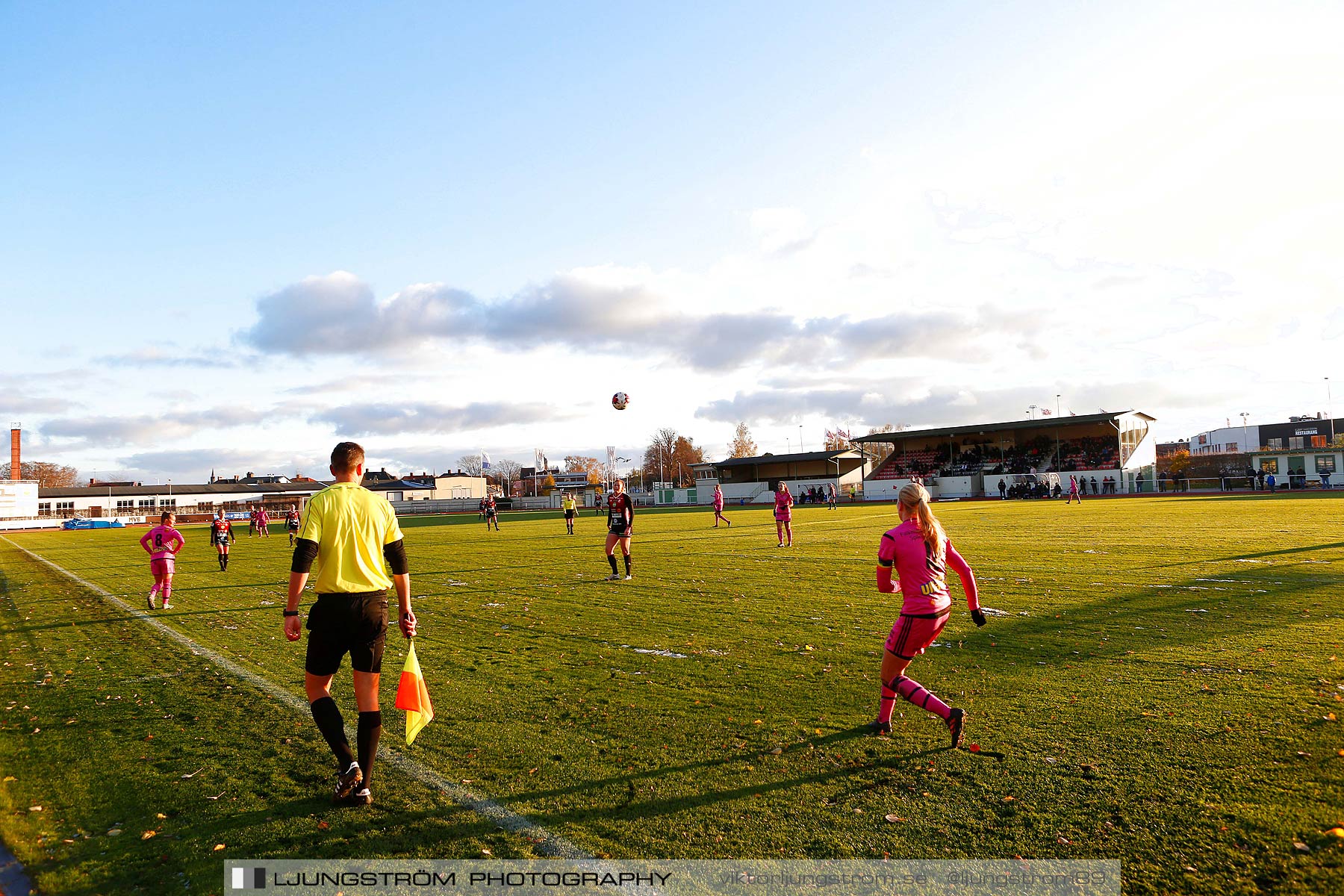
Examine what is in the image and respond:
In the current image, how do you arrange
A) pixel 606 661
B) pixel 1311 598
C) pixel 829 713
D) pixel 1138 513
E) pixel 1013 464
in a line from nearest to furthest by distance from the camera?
pixel 829 713 < pixel 606 661 < pixel 1311 598 < pixel 1138 513 < pixel 1013 464

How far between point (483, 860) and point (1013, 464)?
2583 inches

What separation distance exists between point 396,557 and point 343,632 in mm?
529

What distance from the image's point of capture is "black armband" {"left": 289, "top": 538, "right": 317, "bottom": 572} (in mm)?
4363

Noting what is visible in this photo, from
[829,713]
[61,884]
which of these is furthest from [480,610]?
[61,884]

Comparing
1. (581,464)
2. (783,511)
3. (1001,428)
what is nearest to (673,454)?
(581,464)

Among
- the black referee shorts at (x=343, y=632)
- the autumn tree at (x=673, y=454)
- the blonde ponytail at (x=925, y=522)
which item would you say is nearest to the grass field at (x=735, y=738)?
the black referee shorts at (x=343, y=632)

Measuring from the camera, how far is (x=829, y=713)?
5.82 meters

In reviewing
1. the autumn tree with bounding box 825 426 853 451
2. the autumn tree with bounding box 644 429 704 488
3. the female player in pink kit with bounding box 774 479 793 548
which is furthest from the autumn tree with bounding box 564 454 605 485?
the female player in pink kit with bounding box 774 479 793 548

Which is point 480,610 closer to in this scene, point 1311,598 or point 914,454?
point 1311,598

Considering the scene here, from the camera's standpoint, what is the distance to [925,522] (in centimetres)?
525

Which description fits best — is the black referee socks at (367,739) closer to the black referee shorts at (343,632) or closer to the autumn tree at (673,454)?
the black referee shorts at (343,632)

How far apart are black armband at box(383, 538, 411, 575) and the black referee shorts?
0.23 m

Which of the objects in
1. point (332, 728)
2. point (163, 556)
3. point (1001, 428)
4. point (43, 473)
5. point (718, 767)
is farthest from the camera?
point (43, 473)

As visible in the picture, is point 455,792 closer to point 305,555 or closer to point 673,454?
point 305,555
